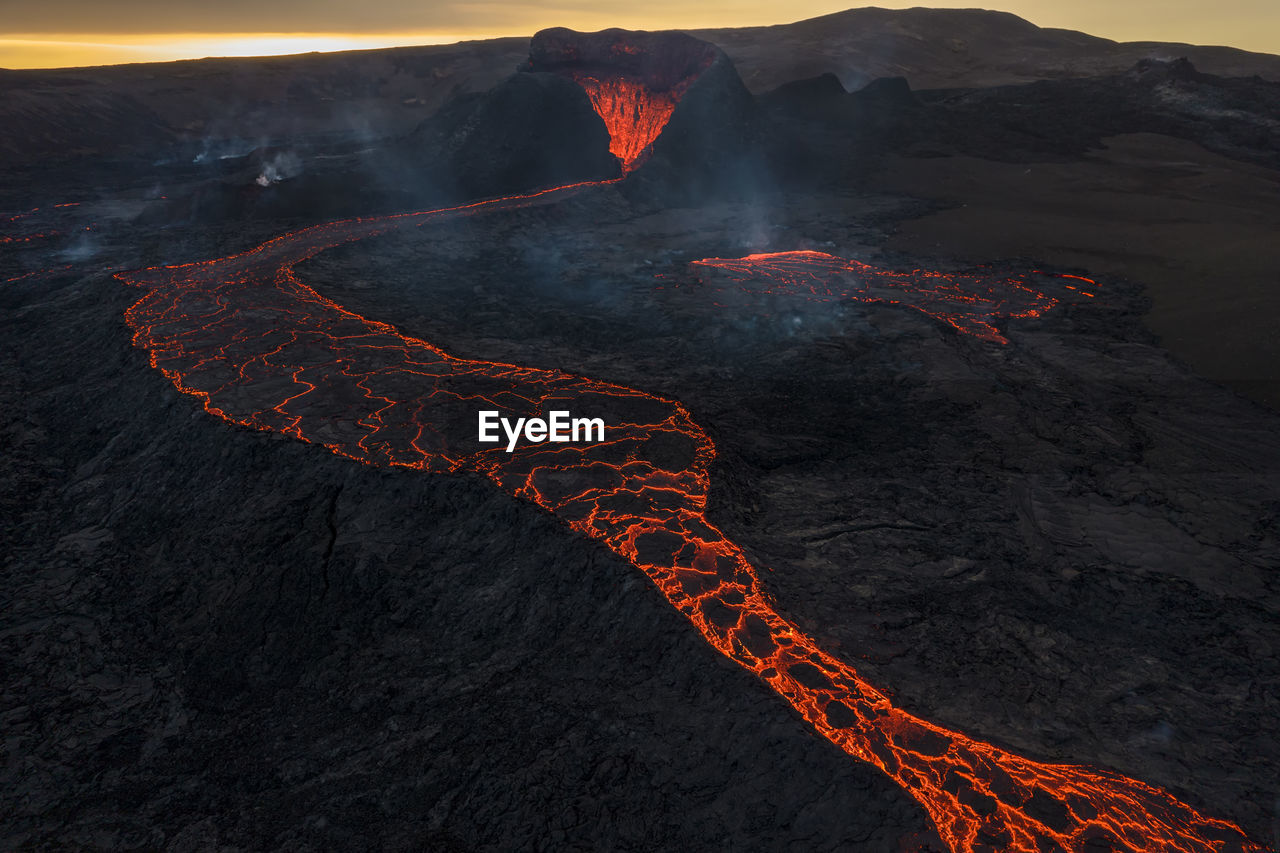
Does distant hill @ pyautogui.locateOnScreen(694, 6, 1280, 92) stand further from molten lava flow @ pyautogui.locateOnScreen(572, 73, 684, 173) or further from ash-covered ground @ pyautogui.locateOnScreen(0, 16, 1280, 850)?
ash-covered ground @ pyautogui.locateOnScreen(0, 16, 1280, 850)

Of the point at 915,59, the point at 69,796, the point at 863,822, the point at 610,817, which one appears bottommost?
the point at 69,796

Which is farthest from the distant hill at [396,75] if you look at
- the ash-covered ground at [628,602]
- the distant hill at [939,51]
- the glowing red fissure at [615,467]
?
the ash-covered ground at [628,602]

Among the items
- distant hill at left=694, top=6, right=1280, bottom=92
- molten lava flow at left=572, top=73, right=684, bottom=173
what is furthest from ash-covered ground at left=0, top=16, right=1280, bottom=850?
distant hill at left=694, top=6, right=1280, bottom=92

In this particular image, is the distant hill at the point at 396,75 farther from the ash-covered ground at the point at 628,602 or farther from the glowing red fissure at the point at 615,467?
the ash-covered ground at the point at 628,602

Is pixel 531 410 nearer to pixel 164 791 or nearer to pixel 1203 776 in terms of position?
pixel 164 791

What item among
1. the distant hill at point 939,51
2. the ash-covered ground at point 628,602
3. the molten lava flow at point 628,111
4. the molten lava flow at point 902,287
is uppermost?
the distant hill at point 939,51

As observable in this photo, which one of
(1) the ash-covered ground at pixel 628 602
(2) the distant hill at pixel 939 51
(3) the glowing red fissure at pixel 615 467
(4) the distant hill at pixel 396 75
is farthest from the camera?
(2) the distant hill at pixel 939 51

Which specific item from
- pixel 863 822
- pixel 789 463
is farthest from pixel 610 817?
pixel 789 463
